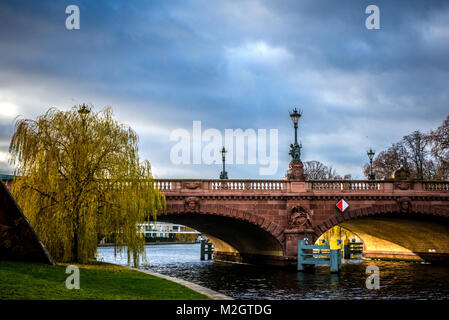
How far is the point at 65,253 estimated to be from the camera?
21.0m

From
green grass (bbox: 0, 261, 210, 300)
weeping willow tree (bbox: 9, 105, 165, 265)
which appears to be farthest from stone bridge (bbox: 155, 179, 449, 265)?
green grass (bbox: 0, 261, 210, 300)

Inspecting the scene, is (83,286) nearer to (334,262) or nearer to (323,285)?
(323,285)

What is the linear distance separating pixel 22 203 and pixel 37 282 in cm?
935

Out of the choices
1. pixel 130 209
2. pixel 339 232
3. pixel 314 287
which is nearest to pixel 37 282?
pixel 130 209

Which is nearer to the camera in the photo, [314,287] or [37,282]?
[37,282]

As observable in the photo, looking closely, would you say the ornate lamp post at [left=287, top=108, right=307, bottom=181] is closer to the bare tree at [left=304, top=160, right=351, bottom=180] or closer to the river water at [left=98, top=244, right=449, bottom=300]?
the river water at [left=98, top=244, right=449, bottom=300]

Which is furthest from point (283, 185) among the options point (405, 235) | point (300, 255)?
point (405, 235)

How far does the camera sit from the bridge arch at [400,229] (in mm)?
36062

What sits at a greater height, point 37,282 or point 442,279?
point 37,282

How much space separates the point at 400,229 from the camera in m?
46.1

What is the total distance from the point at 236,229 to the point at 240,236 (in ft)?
7.82
